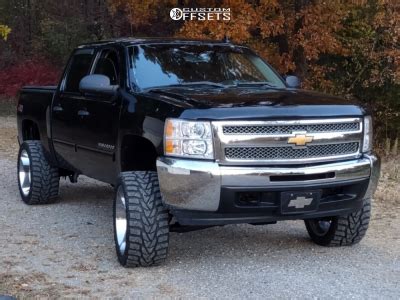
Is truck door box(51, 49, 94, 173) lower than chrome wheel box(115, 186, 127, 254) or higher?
higher

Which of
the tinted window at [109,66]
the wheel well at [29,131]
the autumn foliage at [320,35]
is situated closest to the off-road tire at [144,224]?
the tinted window at [109,66]

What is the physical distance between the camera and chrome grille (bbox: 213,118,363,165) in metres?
5.12

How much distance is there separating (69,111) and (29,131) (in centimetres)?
191

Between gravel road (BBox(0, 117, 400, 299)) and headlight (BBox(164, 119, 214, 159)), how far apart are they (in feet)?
3.29

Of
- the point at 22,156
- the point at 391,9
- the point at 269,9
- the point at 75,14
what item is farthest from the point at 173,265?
the point at 75,14

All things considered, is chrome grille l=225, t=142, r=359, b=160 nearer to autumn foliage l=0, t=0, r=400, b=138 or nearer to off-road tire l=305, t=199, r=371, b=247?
off-road tire l=305, t=199, r=371, b=247

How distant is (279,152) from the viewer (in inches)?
207

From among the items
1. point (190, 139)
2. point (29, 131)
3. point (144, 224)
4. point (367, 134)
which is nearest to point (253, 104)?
point (190, 139)

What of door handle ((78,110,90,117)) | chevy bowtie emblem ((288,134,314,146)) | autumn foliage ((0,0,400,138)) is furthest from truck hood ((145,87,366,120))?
autumn foliage ((0,0,400,138))

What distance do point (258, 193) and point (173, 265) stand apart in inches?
41.0

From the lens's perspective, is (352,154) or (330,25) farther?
(330,25)

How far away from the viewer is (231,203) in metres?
5.13

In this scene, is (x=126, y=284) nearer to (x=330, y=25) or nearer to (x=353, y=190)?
(x=353, y=190)

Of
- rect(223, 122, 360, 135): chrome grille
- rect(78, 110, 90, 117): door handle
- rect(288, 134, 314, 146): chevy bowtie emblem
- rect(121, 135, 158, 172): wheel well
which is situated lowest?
rect(121, 135, 158, 172): wheel well
